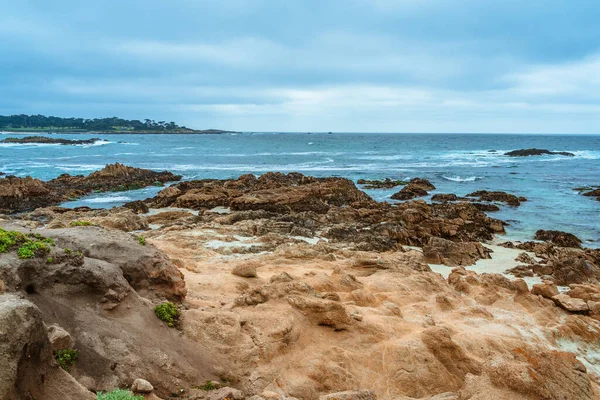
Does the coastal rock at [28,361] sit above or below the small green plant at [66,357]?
above

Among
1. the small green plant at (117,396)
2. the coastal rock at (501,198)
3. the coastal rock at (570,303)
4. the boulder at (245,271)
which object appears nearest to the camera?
the small green plant at (117,396)

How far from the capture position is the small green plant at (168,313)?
8250 mm

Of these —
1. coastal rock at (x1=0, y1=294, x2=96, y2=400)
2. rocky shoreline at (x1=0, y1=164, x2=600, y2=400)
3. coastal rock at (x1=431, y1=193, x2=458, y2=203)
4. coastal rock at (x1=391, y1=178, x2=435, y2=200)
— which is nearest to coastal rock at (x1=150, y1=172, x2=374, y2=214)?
coastal rock at (x1=391, y1=178, x2=435, y2=200)

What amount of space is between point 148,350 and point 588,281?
551 inches

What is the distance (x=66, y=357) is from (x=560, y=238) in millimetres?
20798

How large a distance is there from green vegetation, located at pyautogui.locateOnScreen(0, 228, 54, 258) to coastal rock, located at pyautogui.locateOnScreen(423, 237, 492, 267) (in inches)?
509

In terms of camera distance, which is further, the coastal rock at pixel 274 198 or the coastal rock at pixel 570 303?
the coastal rock at pixel 274 198

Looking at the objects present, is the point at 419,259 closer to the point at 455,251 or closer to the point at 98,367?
the point at 455,251

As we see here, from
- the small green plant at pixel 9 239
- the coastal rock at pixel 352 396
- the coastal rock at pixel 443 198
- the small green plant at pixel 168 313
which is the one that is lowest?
the coastal rock at pixel 443 198

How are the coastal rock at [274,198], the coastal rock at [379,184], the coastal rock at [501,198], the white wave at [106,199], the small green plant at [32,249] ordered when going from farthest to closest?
the coastal rock at [379,184], the white wave at [106,199], the coastal rock at [501,198], the coastal rock at [274,198], the small green plant at [32,249]

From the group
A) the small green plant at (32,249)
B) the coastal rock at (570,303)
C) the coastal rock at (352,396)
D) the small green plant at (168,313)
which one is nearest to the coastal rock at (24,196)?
the small green plant at (32,249)

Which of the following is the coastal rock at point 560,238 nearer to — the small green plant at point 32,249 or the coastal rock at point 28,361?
the small green plant at point 32,249

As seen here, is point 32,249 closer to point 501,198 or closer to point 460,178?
point 501,198

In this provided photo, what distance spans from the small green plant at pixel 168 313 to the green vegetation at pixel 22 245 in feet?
7.09
